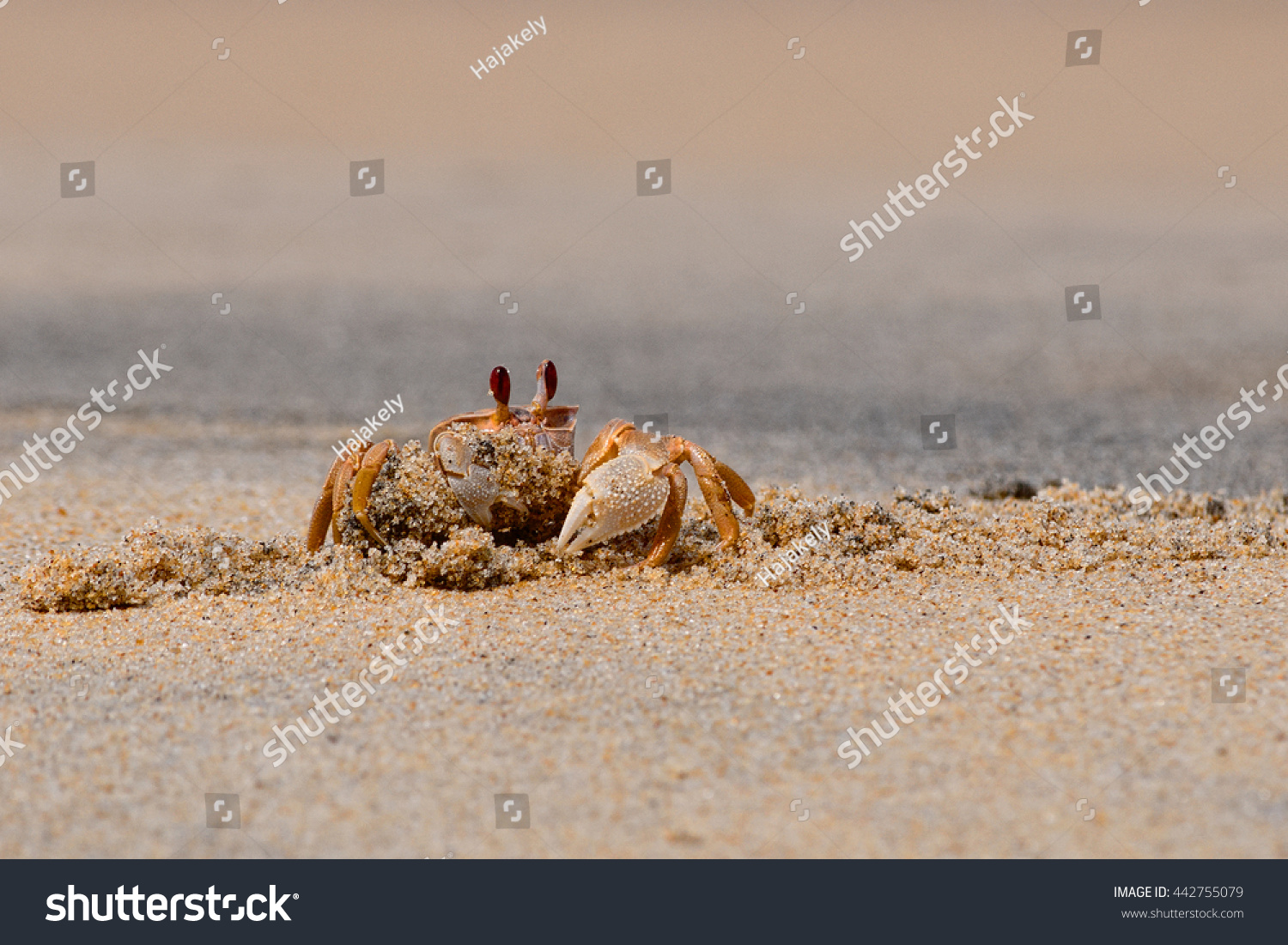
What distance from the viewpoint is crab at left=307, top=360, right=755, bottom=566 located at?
4.55 m

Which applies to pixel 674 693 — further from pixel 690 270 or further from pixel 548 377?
pixel 690 270

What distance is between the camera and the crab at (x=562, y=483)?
4.55 metres

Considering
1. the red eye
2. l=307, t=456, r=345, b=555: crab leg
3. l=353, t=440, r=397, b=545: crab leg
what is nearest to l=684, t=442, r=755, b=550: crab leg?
the red eye

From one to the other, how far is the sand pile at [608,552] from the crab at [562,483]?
7cm

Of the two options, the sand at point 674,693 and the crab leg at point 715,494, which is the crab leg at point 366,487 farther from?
the crab leg at point 715,494

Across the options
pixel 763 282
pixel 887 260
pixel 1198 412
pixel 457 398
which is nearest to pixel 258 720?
pixel 457 398

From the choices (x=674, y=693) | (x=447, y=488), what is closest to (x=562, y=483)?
(x=447, y=488)

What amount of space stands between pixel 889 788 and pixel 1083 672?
932mm

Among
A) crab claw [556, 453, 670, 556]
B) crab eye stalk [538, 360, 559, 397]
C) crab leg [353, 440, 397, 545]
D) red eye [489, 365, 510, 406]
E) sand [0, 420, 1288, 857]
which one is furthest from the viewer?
crab eye stalk [538, 360, 559, 397]

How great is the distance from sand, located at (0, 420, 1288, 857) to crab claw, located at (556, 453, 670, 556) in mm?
184

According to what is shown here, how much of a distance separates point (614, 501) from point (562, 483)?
1.09 feet

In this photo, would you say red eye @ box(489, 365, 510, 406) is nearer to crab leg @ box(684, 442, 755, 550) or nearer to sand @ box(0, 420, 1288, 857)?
sand @ box(0, 420, 1288, 857)

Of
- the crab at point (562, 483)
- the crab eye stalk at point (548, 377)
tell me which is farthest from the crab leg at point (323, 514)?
the crab eye stalk at point (548, 377)

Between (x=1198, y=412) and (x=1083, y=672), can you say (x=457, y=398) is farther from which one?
(x=1083, y=672)
